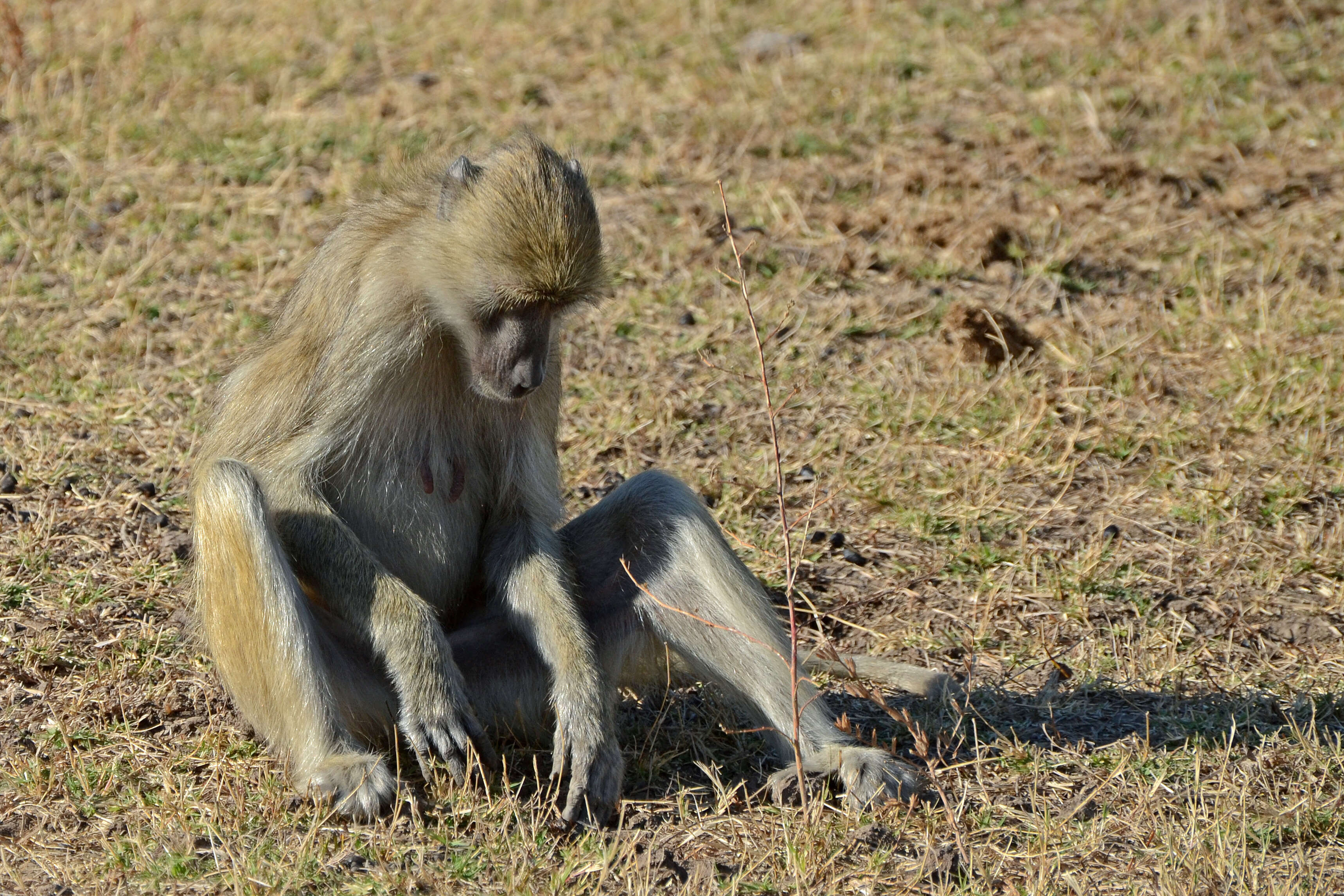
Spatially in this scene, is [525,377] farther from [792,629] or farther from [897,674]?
[897,674]

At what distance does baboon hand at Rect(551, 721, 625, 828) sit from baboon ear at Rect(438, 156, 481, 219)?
4.47ft

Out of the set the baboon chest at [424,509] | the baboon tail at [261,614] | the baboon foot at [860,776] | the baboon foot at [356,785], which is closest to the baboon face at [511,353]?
the baboon chest at [424,509]

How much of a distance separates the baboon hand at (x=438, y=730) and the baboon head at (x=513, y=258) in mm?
777

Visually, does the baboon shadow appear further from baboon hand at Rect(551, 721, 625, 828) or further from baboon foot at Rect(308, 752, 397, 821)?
baboon foot at Rect(308, 752, 397, 821)

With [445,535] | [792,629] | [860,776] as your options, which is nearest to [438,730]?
[445,535]

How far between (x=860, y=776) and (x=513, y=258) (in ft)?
5.09

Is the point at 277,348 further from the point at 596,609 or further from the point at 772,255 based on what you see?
the point at 772,255

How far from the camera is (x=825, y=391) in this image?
6.14m

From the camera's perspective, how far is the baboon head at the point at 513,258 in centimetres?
381

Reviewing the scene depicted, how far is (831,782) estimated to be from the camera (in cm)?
387

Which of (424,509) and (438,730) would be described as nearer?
(438,730)

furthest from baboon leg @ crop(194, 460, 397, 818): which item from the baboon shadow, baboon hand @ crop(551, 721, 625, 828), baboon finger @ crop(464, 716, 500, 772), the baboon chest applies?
the baboon shadow

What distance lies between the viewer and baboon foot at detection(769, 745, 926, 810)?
12.4ft

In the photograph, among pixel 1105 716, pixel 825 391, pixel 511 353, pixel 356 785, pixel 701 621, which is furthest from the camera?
pixel 825 391
